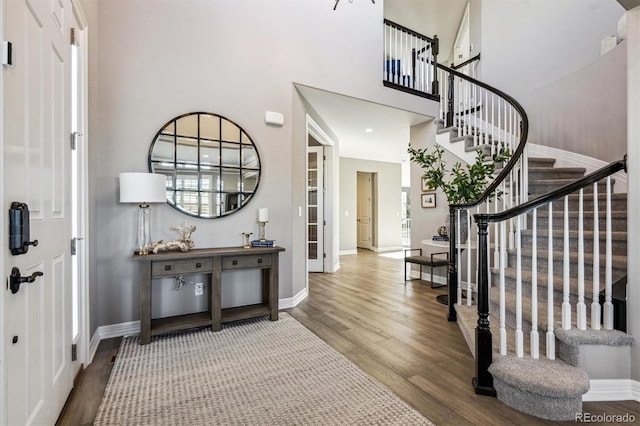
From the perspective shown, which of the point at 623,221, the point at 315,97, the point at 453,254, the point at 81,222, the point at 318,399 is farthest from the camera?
the point at 315,97

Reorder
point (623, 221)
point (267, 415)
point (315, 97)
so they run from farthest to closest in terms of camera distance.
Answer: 1. point (315, 97)
2. point (623, 221)
3. point (267, 415)

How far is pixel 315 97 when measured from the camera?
12.7 feet

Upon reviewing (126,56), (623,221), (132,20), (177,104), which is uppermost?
(132,20)

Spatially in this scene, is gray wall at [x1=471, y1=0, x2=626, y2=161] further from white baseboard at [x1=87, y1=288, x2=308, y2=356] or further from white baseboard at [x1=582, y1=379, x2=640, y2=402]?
white baseboard at [x1=87, y1=288, x2=308, y2=356]

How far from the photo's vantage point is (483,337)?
5.80ft

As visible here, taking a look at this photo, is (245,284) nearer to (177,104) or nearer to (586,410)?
(177,104)

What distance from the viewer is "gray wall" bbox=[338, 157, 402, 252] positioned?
7867 mm

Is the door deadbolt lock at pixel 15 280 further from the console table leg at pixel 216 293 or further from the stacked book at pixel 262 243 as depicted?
the stacked book at pixel 262 243

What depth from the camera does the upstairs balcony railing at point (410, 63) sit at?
14.4 feet

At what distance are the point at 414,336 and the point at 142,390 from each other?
2102mm

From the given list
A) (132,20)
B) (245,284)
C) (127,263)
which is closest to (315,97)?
(132,20)

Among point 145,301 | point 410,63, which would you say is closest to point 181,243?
point 145,301

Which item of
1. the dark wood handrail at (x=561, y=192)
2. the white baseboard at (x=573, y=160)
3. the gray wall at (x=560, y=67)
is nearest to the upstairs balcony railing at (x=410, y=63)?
the gray wall at (x=560, y=67)

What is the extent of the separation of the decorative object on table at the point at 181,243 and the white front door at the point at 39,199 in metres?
0.80
